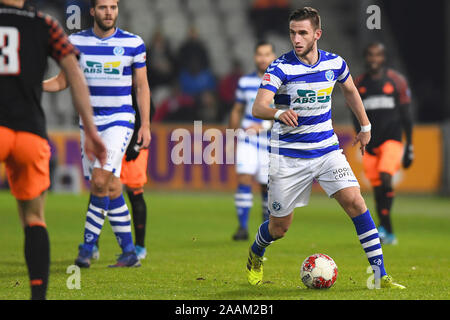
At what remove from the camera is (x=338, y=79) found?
728 centimetres

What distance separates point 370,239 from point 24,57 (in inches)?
126

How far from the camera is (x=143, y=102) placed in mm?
8148

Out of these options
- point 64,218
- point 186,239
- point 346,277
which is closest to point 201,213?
point 64,218

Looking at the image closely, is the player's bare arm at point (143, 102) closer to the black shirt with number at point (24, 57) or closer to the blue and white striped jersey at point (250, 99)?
the black shirt with number at point (24, 57)

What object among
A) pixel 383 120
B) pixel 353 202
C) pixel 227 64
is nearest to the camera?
pixel 353 202

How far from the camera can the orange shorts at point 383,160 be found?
37.9ft

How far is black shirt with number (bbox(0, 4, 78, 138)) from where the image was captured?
5.41 metres

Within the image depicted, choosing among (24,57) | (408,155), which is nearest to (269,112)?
(24,57)

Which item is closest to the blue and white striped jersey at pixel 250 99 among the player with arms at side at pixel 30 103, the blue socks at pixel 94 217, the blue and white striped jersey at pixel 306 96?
the blue socks at pixel 94 217

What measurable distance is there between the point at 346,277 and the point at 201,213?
7.77 m

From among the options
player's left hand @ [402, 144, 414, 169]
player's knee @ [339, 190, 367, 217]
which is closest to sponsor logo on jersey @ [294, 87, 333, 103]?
player's knee @ [339, 190, 367, 217]

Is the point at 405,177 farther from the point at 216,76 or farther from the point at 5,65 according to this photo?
the point at 5,65

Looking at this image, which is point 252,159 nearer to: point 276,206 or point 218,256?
point 218,256
